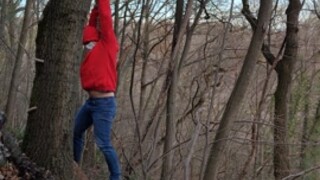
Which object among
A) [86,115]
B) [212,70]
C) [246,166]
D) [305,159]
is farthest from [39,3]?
[86,115]

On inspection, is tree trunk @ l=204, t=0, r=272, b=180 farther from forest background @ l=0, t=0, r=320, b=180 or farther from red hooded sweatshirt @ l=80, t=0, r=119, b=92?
red hooded sweatshirt @ l=80, t=0, r=119, b=92

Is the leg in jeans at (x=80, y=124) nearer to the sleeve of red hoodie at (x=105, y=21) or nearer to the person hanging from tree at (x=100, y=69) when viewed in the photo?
the person hanging from tree at (x=100, y=69)

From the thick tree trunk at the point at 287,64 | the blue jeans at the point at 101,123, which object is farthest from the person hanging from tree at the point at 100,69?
the thick tree trunk at the point at 287,64

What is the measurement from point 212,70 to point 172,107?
17.5ft

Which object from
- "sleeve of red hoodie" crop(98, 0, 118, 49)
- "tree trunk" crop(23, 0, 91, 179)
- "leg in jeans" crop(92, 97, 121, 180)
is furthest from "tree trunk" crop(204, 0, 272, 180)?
"tree trunk" crop(23, 0, 91, 179)

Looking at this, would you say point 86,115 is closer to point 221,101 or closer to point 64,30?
point 64,30

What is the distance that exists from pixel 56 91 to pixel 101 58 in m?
0.60

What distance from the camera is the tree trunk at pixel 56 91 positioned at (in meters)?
4.88

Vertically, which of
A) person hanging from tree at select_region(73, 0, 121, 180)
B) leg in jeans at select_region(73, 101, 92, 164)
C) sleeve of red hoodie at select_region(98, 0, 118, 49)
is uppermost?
sleeve of red hoodie at select_region(98, 0, 118, 49)

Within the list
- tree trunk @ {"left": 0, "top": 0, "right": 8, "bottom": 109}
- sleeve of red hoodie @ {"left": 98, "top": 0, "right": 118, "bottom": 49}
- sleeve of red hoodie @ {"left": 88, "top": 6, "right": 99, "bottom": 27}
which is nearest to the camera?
sleeve of red hoodie @ {"left": 98, "top": 0, "right": 118, "bottom": 49}

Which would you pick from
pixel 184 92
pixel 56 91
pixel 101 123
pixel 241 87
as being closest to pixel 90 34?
pixel 56 91

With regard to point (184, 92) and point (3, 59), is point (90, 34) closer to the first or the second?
point (184, 92)

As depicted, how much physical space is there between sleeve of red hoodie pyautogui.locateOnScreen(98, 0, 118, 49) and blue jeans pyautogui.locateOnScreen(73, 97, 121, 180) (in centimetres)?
58

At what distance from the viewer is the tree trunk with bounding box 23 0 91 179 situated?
16.0 ft
